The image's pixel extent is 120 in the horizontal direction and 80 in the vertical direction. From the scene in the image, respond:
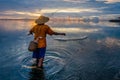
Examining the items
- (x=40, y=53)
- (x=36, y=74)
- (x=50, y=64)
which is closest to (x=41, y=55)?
(x=40, y=53)

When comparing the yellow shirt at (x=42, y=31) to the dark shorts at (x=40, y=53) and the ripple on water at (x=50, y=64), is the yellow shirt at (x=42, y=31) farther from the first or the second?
the ripple on water at (x=50, y=64)

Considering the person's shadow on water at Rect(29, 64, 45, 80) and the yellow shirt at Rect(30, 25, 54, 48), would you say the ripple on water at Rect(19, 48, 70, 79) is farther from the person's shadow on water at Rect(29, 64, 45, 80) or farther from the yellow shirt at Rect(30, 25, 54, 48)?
the yellow shirt at Rect(30, 25, 54, 48)

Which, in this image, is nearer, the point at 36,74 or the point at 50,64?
the point at 36,74

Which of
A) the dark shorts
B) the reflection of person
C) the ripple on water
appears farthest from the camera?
the dark shorts

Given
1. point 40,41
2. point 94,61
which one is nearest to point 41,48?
point 40,41

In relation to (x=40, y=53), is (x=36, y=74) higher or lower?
lower

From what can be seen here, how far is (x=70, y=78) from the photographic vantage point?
25.1 ft

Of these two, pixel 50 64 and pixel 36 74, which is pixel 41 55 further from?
pixel 36 74

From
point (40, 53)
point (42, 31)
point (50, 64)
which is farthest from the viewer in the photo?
point (50, 64)

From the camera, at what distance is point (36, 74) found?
26.5 feet

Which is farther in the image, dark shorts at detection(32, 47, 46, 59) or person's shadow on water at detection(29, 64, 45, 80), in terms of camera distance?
dark shorts at detection(32, 47, 46, 59)

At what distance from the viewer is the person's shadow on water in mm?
7664

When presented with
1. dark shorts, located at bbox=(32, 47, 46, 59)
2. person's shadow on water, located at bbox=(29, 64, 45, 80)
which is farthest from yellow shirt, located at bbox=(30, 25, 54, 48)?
person's shadow on water, located at bbox=(29, 64, 45, 80)

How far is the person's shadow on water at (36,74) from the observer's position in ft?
25.1
